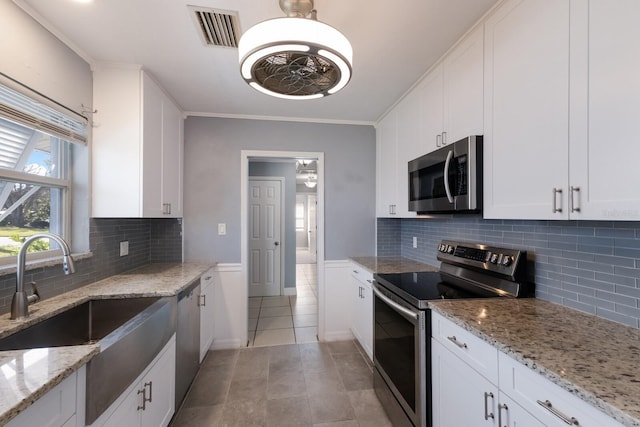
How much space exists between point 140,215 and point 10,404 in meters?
1.44

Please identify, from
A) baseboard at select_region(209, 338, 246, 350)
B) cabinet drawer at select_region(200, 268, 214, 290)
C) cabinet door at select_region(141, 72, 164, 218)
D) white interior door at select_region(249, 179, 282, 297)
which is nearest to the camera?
cabinet door at select_region(141, 72, 164, 218)

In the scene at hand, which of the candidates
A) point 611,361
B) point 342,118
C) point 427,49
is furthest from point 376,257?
point 611,361

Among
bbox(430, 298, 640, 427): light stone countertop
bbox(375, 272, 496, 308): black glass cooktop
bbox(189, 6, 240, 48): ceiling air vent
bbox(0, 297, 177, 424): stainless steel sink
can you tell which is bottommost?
bbox(0, 297, 177, 424): stainless steel sink

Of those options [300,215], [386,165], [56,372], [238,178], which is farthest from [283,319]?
[300,215]

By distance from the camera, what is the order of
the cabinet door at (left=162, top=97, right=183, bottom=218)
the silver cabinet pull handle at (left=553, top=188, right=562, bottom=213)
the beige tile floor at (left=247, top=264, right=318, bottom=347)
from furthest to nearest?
1. the beige tile floor at (left=247, top=264, right=318, bottom=347)
2. the cabinet door at (left=162, top=97, right=183, bottom=218)
3. the silver cabinet pull handle at (left=553, top=188, right=562, bottom=213)

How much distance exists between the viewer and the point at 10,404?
698 mm

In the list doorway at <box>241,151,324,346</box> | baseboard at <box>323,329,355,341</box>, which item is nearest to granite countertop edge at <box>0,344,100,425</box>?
doorway at <box>241,151,324,346</box>

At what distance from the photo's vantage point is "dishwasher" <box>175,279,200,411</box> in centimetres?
190

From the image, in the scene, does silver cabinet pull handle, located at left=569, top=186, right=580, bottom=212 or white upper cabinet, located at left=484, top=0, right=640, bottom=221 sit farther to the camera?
silver cabinet pull handle, located at left=569, top=186, right=580, bottom=212

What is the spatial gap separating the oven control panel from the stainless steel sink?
1977 mm

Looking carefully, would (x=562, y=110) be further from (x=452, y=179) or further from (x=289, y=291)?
(x=289, y=291)

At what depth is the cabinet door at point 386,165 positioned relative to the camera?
8.71 feet

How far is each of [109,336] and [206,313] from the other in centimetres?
142

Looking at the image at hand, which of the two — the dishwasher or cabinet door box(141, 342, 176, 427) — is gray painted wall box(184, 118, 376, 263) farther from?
cabinet door box(141, 342, 176, 427)
